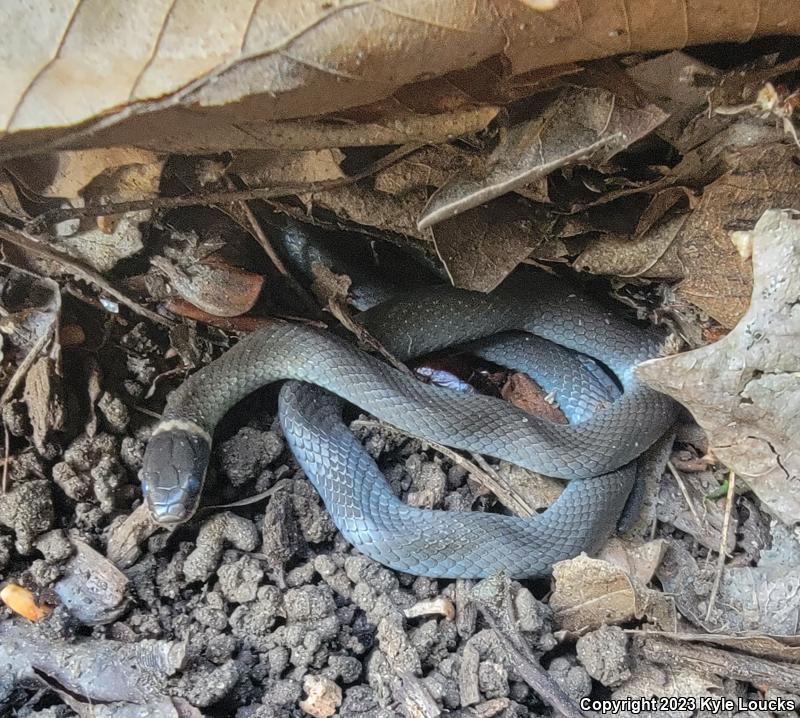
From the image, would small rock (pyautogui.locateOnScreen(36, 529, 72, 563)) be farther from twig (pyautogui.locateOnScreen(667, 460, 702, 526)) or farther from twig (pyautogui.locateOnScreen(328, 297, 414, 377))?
twig (pyautogui.locateOnScreen(667, 460, 702, 526))

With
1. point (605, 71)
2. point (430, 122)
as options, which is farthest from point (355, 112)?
point (605, 71)

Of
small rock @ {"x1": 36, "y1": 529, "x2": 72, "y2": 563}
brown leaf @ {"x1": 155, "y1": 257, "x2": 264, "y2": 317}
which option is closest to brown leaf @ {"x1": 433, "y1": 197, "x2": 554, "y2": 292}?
brown leaf @ {"x1": 155, "y1": 257, "x2": 264, "y2": 317}

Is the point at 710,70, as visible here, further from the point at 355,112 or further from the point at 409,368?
the point at 409,368

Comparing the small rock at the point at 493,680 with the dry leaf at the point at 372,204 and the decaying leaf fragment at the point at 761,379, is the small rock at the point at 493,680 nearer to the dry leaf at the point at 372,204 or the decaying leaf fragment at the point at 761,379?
the decaying leaf fragment at the point at 761,379

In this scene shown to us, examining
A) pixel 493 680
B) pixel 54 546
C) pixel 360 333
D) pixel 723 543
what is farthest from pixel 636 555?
pixel 54 546

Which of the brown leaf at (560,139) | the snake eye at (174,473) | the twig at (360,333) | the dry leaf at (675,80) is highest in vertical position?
the dry leaf at (675,80)

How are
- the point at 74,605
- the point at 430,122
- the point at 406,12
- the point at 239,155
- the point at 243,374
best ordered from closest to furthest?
the point at 406,12 < the point at 430,122 < the point at 239,155 < the point at 74,605 < the point at 243,374

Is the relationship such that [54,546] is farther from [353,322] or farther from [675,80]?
[675,80]

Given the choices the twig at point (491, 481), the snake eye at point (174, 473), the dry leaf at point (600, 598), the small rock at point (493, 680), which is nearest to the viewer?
the small rock at point (493, 680)

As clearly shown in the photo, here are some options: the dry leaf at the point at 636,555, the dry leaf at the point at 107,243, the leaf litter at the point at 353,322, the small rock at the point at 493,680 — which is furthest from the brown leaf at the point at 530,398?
the dry leaf at the point at 107,243
